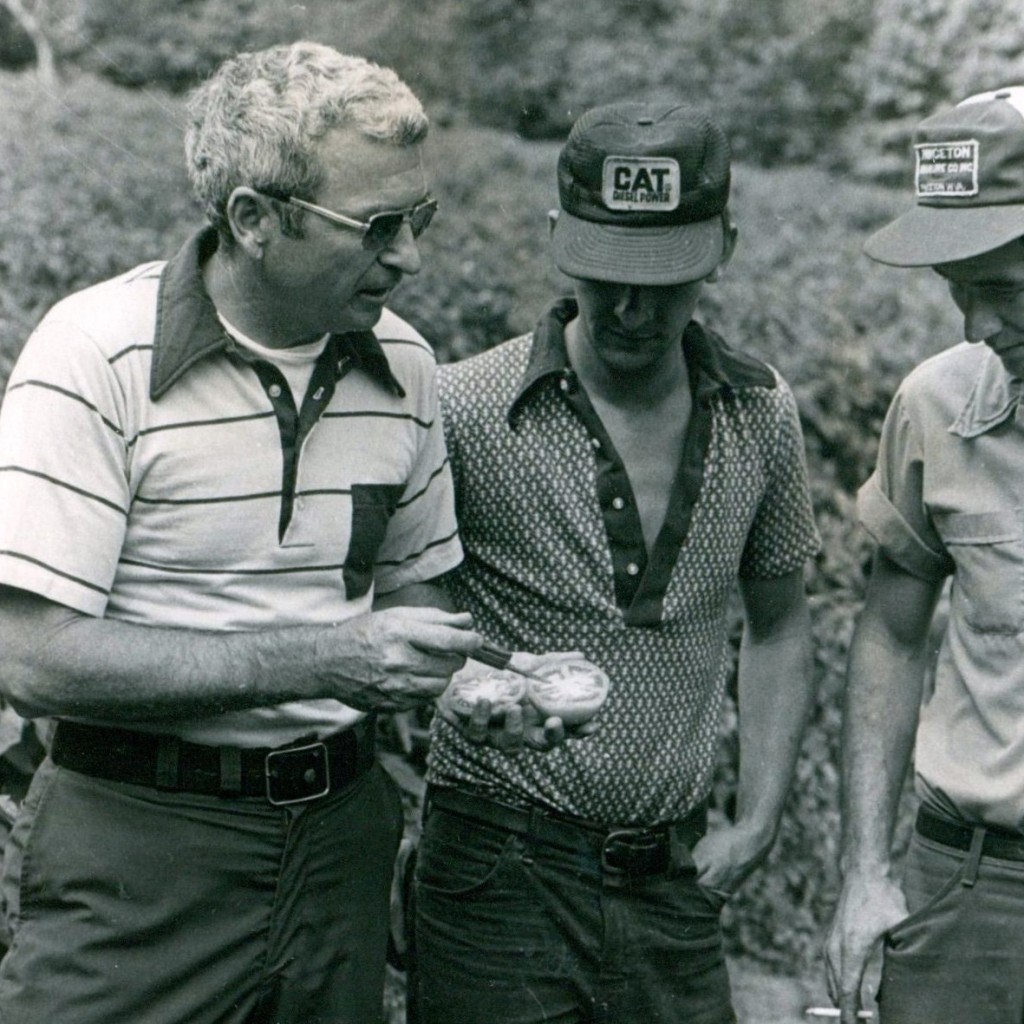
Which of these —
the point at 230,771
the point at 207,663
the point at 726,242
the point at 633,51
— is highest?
the point at 726,242

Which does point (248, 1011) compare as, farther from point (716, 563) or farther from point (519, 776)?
point (716, 563)

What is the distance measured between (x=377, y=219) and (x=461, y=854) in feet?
4.19

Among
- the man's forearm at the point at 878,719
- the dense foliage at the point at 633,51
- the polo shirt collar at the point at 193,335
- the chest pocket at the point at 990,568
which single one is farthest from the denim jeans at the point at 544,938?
the dense foliage at the point at 633,51

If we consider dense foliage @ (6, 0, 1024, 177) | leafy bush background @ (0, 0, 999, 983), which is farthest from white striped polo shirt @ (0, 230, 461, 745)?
dense foliage @ (6, 0, 1024, 177)

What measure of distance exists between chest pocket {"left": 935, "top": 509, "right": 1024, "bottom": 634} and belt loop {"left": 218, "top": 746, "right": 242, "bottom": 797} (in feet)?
4.54

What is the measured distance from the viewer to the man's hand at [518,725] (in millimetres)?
3348

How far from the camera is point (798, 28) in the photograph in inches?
311

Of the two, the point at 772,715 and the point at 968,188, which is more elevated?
the point at 968,188

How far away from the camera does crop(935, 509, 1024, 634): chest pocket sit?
3406 millimetres

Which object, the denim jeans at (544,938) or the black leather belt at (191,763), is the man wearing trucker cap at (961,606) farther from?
the black leather belt at (191,763)

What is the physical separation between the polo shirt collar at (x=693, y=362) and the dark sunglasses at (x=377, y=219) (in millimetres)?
478

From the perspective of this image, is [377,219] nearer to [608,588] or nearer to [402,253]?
[402,253]

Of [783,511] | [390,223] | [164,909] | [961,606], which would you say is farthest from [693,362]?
[164,909]

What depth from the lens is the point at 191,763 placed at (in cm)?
321
